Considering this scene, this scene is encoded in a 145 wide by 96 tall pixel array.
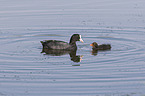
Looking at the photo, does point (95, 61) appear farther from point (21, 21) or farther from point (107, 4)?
point (107, 4)

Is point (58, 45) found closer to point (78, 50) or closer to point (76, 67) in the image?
point (78, 50)

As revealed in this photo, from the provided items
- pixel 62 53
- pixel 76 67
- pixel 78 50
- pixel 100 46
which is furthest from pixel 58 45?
pixel 76 67

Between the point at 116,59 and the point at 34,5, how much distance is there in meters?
12.5

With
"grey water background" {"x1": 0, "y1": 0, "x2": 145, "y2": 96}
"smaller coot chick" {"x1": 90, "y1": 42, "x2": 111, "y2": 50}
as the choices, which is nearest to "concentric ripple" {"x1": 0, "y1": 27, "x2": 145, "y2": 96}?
"grey water background" {"x1": 0, "y1": 0, "x2": 145, "y2": 96}

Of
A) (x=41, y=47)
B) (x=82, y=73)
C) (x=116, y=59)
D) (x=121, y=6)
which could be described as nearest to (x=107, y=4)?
(x=121, y=6)

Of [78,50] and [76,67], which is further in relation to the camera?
[78,50]

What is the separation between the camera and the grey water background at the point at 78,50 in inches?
453

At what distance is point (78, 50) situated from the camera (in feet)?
55.5

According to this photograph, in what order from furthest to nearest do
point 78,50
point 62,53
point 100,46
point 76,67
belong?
point 78,50, point 100,46, point 62,53, point 76,67

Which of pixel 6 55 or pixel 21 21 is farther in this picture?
pixel 21 21

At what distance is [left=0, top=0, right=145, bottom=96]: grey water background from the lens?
11516mm

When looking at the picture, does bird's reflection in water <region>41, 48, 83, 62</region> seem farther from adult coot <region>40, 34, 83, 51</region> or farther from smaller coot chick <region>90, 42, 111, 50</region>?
smaller coot chick <region>90, 42, 111, 50</region>

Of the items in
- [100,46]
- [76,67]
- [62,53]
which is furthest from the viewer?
[100,46]

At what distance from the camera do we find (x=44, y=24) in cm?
2106
